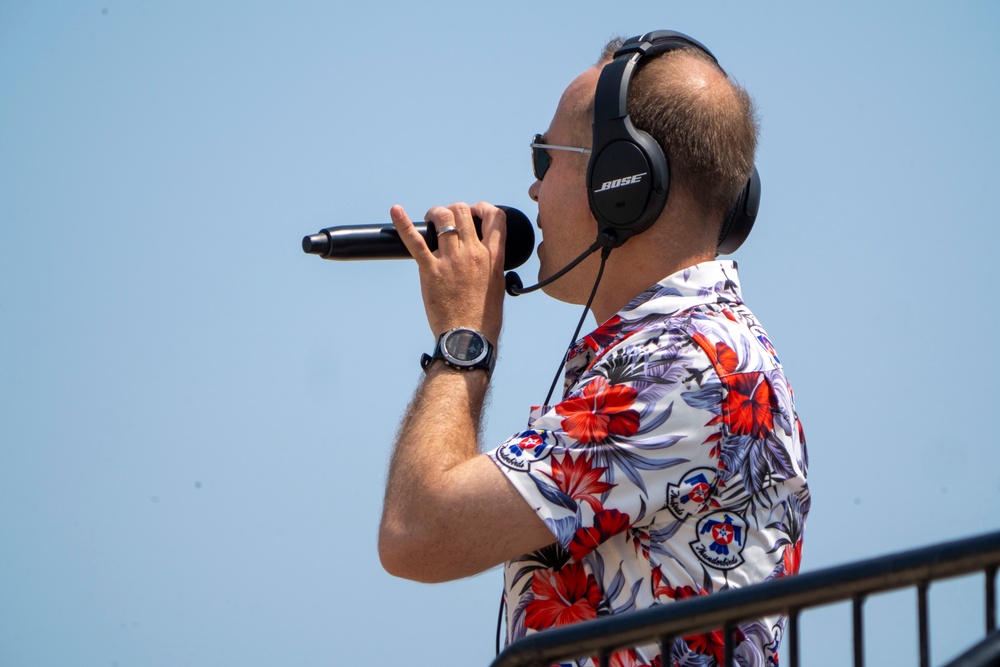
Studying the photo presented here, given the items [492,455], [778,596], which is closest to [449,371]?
[492,455]

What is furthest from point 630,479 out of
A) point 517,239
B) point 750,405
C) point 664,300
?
point 517,239

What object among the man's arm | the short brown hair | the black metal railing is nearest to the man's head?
the short brown hair

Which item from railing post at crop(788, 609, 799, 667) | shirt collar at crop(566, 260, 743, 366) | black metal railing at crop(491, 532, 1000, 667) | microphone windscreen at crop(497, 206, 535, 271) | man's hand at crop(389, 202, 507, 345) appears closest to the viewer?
black metal railing at crop(491, 532, 1000, 667)

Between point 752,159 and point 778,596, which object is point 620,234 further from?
point 778,596

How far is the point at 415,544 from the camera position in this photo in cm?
237

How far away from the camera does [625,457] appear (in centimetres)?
230

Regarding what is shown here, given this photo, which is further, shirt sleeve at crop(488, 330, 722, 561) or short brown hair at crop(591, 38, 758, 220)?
short brown hair at crop(591, 38, 758, 220)

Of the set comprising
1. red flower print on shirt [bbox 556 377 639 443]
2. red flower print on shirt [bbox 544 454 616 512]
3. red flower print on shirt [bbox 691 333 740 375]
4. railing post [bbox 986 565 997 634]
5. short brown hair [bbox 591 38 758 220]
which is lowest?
railing post [bbox 986 565 997 634]

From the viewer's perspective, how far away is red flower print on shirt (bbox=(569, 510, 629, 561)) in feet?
7.51

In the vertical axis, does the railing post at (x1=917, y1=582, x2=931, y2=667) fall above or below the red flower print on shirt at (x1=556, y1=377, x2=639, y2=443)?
below

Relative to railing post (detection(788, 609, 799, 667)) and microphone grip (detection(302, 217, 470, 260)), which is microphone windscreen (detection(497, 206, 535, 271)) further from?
railing post (detection(788, 609, 799, 667))

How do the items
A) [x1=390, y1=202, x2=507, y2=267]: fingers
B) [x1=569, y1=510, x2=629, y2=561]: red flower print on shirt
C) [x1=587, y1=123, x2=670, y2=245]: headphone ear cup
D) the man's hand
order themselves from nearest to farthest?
[x1=569, y1=510, x2=629, y2=561]: red flower print on shirt
[x1=587, y1=123, x2=670, y2=245]: headphone ear cup
the man's hand
[x1=390, y1=202, x2=507, y2=267]: fingers

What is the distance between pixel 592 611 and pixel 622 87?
123cm

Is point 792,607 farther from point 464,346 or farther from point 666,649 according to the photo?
point 464,346
